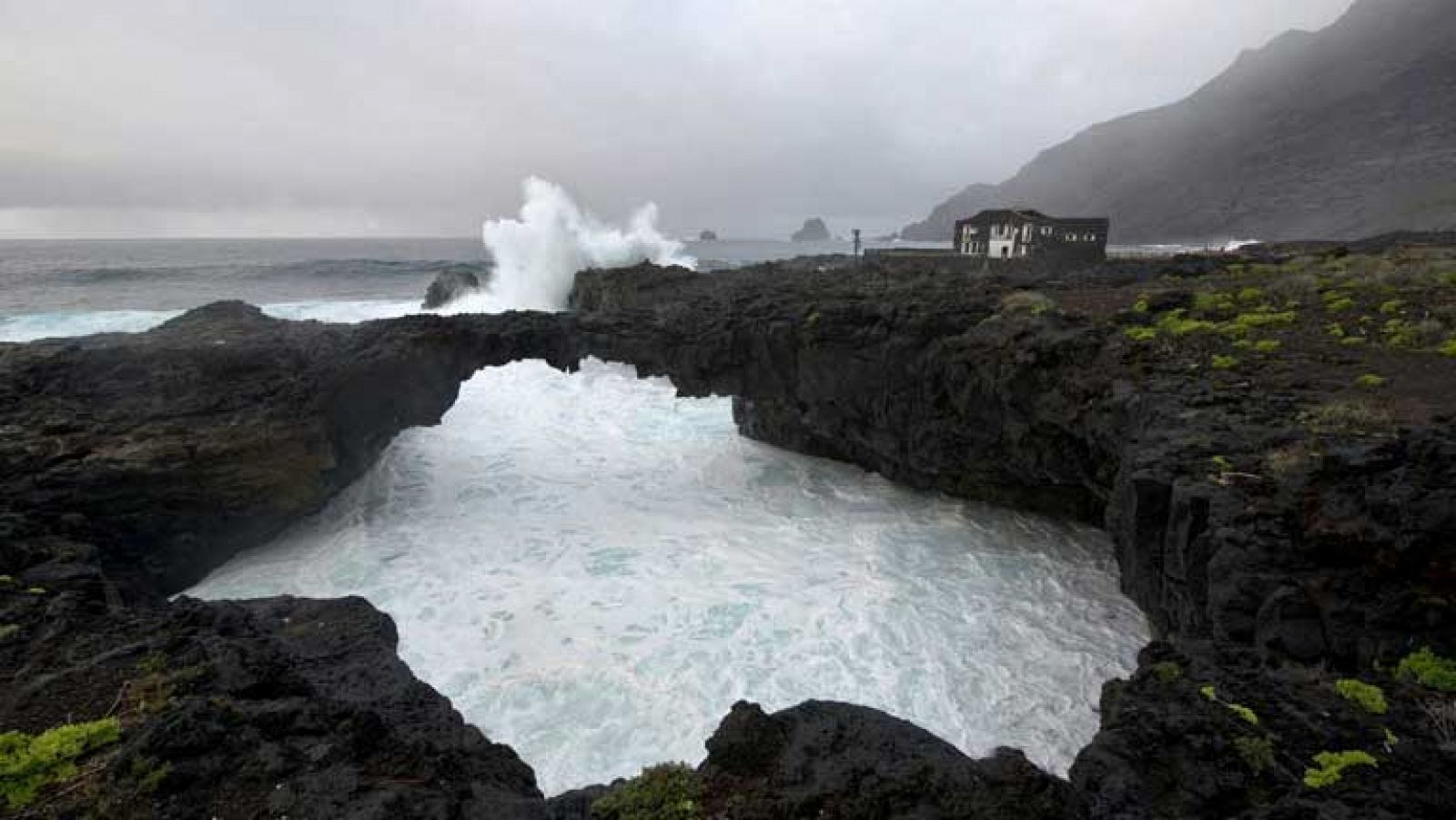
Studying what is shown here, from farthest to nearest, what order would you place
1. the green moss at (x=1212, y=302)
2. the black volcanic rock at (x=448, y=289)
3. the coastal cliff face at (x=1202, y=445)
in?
the black volcanic rock at (x=448, y=289) < the green moss at (x=1212, y=302) < the coastal cliff face at (x=1202, y=445)

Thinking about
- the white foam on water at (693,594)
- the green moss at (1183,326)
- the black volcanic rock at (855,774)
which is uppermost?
the green moss at (1183,326)

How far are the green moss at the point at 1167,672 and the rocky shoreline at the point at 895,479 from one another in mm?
37

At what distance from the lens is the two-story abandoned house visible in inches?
1406

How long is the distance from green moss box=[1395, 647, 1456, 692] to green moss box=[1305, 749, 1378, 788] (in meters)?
1.75

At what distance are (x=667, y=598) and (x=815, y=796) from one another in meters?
9.29

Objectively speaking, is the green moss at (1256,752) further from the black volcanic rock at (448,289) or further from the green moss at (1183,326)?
the black volcanic rock at (448,289)

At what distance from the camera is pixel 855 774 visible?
4.62 metres

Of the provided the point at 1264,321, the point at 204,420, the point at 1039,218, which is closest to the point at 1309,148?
the point at 1039,218

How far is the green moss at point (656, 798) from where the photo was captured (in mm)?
4453

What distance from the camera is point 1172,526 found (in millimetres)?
8586

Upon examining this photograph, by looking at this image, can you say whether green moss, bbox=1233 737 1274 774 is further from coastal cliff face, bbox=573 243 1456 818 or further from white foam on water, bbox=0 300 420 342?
white foam on water, bbox=0 300 420 342

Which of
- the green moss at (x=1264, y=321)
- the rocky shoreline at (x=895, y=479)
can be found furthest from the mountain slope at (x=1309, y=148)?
the rocky shoreline at (x=895, y=479)

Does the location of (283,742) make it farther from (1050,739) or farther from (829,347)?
(829,347)

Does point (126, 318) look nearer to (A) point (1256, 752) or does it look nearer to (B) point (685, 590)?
(B) point (685, 590)
